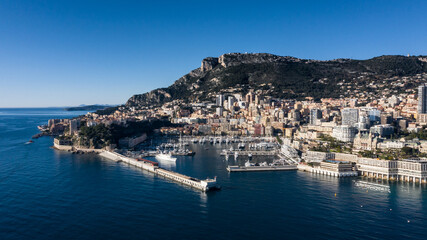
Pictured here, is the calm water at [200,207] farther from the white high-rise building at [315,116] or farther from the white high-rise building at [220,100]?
the white high-rise building at [220,100]

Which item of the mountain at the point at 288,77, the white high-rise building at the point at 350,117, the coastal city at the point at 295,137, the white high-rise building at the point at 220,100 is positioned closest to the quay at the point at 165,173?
the coastal city at the point at 295,137

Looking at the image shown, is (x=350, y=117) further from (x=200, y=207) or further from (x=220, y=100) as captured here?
(x=220, y=100)

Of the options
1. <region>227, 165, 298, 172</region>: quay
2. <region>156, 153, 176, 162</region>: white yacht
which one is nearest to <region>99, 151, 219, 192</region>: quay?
<region>156, 153, 176, 162</region>: white yacht

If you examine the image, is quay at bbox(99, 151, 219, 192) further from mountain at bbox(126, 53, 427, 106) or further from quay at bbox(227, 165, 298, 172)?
mountain at bbox(126, 53, 427, 106)

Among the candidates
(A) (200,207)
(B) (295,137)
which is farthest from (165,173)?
(B) (295,137)

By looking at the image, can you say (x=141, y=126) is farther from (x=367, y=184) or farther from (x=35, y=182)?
(x=367, y=184)

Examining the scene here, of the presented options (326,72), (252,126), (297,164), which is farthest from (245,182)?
(326,72)
